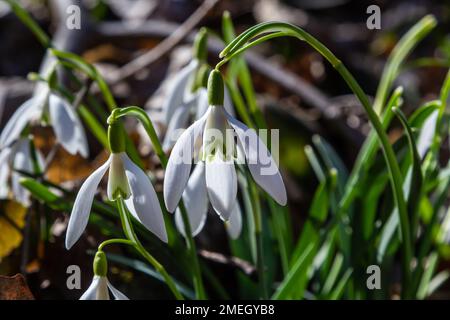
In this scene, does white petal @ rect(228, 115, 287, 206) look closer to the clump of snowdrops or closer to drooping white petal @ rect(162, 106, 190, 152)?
the clump of snowdrops

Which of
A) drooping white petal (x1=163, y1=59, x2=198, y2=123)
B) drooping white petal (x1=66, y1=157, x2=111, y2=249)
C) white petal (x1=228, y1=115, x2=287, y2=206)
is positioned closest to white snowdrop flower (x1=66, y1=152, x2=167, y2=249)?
drooping white petal (x1=66, y1=157, x2=111, y2=249)

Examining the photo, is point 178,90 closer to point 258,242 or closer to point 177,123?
point 177,123

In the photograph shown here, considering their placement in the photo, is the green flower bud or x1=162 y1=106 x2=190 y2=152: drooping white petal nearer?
the green flower bud

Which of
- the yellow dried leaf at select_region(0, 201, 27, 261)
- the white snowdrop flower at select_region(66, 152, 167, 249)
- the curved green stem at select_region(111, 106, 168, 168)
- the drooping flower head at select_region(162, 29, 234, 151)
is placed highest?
the drooping flower head at select_region(162, 29, 234, 151)

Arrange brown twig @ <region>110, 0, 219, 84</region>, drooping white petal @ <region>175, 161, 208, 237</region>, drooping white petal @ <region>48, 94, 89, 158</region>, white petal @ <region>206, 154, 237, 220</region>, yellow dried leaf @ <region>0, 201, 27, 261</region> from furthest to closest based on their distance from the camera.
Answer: brown twig @ <region>110, 0, 219, 84</region> < yellow dried leaf @ <region>0, 201, 27, 261</region> < drooping white petal @ <region>48, 94, 89, 158</region> < drooping white petal @ <region>175, 161, 208, 237</region> < white petal @ <region>206, 154, 237, 220</region>

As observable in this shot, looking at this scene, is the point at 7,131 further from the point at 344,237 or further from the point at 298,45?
the point at 298,45

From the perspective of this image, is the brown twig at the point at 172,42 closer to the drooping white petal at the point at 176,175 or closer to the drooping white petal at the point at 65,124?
the drooping white petal at the point at 65,124

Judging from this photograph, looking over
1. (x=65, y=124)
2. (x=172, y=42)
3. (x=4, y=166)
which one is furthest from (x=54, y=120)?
(x=172, y=42)
